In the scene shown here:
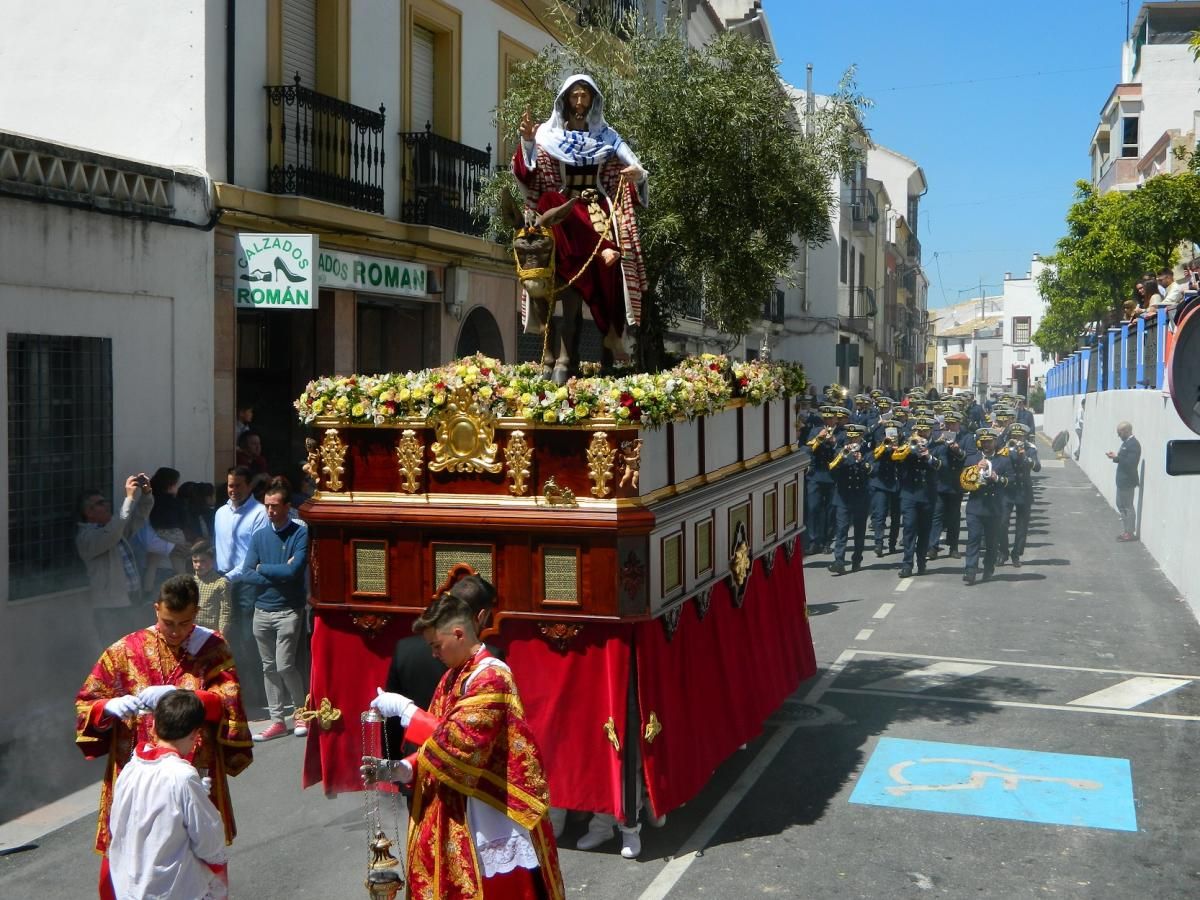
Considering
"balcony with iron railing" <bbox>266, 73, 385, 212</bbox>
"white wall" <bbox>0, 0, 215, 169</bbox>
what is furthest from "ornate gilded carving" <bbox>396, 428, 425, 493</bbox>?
"balcony with iron railing" <bbox>266, 73, 385, 212</bbox>

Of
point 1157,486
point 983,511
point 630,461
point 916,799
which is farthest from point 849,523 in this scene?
point 630,461

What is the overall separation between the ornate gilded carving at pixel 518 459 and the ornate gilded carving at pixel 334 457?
1026mm

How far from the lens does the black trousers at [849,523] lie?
17641mm

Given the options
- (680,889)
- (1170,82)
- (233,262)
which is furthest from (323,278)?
(1170,82)

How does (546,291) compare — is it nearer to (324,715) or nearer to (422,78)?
(324,715)

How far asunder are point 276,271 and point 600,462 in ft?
21.7

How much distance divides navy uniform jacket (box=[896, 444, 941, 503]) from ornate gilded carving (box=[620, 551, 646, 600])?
36.1ft

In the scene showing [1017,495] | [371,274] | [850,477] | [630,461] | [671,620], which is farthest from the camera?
[1017,495]

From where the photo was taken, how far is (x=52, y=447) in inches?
411

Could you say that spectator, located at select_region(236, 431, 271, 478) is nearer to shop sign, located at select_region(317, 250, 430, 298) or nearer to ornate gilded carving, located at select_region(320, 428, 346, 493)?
shop sign, located at select_region(317, 250, 430, 298)

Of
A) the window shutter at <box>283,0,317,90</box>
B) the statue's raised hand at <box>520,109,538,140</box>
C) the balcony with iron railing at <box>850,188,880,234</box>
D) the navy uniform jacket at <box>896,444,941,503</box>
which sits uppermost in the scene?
the balcony with iron railing at <box>850,188,880,234</box>

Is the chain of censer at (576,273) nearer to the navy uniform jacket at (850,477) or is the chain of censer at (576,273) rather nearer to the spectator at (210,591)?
the spectator at (210,591)

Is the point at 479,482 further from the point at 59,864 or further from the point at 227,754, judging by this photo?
the point at 59,864

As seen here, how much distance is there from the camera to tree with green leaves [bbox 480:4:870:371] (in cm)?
1234
